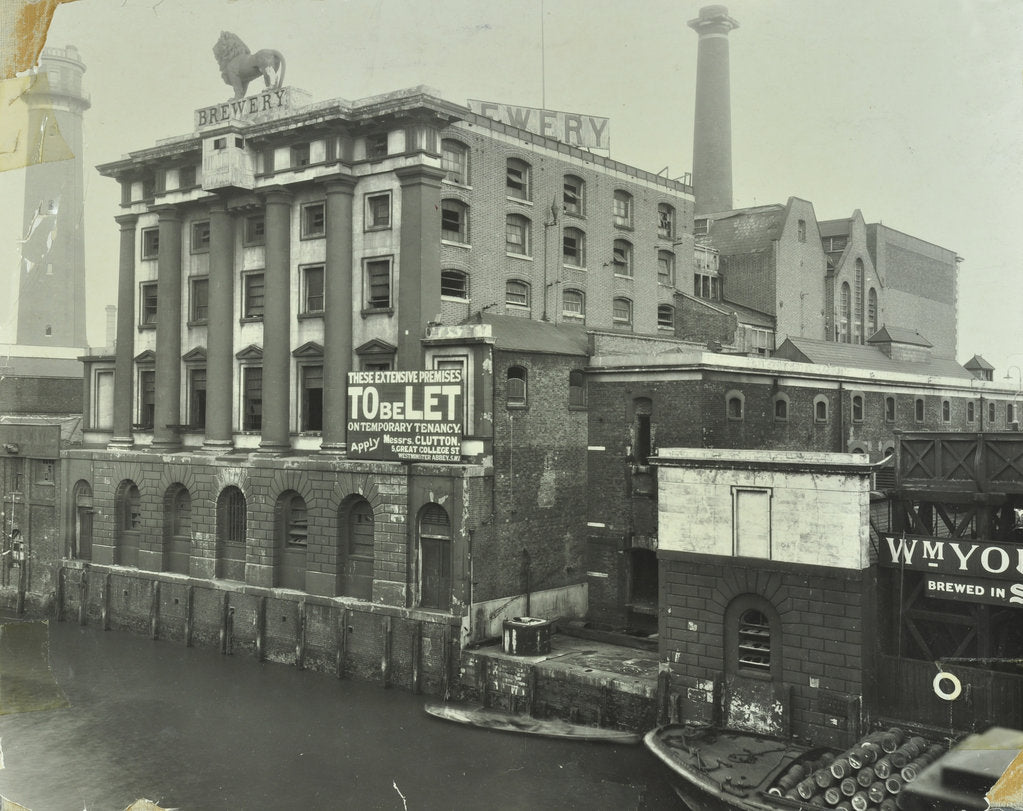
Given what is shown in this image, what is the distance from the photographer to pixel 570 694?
27.2 metres

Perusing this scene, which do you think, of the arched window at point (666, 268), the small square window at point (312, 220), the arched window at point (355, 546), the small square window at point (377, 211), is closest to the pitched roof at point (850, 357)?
the arched window at point (666, 268)

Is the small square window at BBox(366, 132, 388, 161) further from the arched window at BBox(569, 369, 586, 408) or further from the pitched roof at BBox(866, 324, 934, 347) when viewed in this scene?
the pitched roof at BBox(866, 324, 934, 347)

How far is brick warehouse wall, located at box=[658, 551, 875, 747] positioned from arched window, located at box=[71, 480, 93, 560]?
28.8 meters

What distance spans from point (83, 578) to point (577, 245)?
26.0 m

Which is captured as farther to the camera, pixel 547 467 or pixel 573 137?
pixel 573 137

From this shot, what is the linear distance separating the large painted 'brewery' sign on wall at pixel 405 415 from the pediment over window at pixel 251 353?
6.05 metres

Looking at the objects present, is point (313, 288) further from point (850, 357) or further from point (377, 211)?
point (850, 357)

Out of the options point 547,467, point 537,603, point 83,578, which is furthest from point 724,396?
point 83,578

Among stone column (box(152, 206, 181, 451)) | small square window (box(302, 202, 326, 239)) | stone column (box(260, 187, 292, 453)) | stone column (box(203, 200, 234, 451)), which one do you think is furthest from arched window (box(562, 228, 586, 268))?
stone column (box(152, 206, 181, 451))

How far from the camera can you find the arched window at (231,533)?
120ft

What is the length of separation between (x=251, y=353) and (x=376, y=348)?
6769mm

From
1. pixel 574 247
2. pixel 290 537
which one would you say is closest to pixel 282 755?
pixel 290 537

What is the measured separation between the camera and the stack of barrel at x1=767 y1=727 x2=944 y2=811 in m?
18.4

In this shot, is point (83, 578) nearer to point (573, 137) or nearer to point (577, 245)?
point (577, 245)
